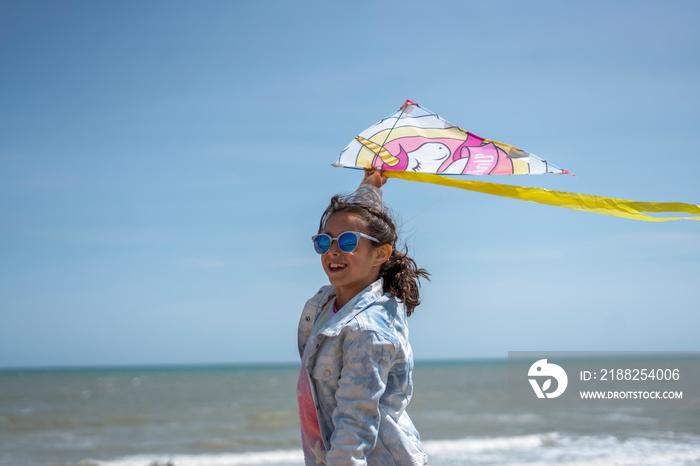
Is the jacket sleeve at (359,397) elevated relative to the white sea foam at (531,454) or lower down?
elevated

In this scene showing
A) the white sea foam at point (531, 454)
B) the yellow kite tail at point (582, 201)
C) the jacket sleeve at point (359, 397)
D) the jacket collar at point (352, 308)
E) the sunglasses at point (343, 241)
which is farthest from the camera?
the white sea foam at point (531, 454)

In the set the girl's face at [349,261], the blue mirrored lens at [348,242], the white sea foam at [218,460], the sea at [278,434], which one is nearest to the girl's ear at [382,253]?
the girl's face at [349,261]

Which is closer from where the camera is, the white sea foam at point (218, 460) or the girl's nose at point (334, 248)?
the girl's nose at point (334, 248)

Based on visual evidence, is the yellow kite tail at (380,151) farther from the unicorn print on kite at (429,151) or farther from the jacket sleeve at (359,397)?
the jacket sleeve at (359,397)

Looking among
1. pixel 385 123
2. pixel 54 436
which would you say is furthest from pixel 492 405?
pixel 385 123

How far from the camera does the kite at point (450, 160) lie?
89.9 inches

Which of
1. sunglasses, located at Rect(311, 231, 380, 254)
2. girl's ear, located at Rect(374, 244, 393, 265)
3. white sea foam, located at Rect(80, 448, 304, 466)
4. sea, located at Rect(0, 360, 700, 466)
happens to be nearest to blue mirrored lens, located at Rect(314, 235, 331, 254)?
sunglasses, located at Rect(311, 231, 380, 254)

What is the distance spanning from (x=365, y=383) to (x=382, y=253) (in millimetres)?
548

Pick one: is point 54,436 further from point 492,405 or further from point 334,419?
point 334,419

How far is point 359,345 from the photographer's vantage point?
1850 millimetres

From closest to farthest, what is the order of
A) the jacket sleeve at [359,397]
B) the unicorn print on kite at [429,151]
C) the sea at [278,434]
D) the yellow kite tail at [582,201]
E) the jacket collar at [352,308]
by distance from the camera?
1. the jacket sleeve at [359,397]
2. the jacket collar at [352,308]
3. the yellow kite tail at [582,201]
4. the unicorn print on kite at [429,151]
5. the sea at [278,434]

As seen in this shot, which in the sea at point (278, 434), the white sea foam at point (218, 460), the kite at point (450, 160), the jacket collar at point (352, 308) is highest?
the kite at point (450, 160)

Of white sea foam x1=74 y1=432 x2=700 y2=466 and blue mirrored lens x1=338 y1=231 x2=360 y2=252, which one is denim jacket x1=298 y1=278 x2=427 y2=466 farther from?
white sea foam x1=74 y1=432 x2=700 y2=466

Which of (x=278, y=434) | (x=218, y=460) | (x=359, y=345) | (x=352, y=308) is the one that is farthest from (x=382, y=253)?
(x=278, y=434)
